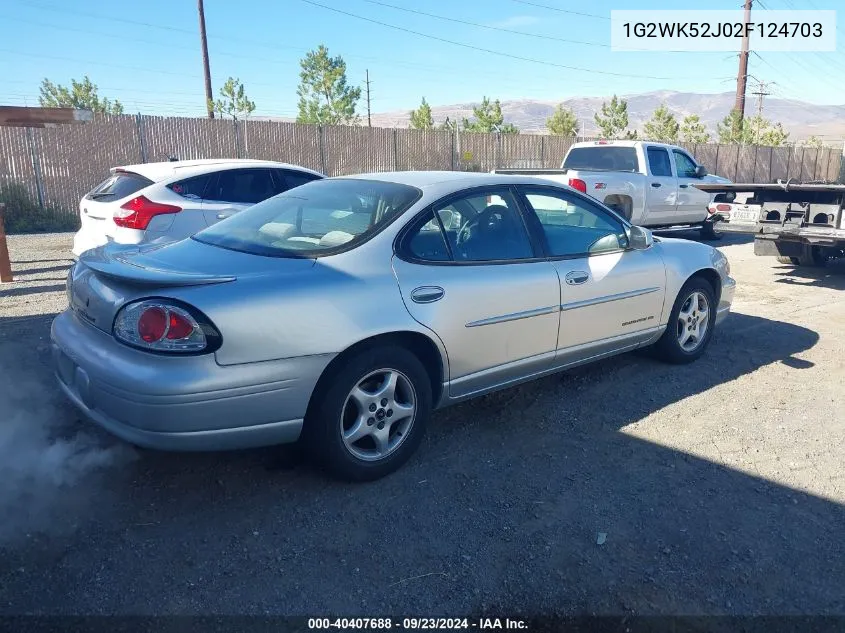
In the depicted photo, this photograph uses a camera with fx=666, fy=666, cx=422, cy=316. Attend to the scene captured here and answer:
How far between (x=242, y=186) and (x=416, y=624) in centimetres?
626

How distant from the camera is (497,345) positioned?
12.7 ft

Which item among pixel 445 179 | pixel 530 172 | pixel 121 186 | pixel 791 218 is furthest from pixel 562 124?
pixel 445 179

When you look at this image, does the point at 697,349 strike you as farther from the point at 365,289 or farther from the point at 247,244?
the point at 247,244

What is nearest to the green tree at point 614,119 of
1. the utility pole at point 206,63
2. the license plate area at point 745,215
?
the utility pole at point 206,63

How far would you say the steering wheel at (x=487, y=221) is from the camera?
3.90 m

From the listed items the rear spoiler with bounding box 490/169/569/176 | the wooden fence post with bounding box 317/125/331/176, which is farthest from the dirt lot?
the wooden fence post with bounding box 317/125/331/176

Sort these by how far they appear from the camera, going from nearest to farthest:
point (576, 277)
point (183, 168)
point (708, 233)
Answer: point (576, 277) < point (183, 168) < point (708, 233)

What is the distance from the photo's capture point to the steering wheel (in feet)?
12.8

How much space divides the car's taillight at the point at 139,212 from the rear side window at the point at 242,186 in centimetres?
57

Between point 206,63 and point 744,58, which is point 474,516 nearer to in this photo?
point 206,63

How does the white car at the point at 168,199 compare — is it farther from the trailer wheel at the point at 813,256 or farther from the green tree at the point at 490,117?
the green tree at the point at 490,117

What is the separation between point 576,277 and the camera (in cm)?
426

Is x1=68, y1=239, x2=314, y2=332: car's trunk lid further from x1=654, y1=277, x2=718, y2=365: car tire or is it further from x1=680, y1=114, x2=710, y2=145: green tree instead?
x1=680, y1=114, x2=710, y2=145: green tree

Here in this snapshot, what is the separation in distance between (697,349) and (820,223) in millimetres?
4440
